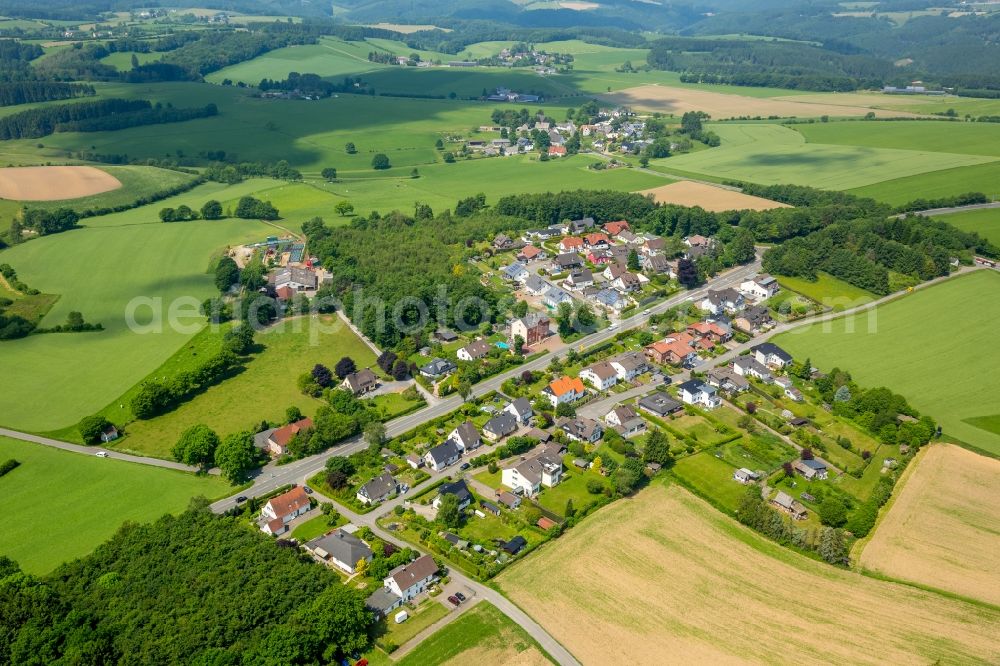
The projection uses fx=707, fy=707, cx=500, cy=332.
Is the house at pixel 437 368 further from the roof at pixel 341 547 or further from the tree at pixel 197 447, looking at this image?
the roof at pixel 341 547

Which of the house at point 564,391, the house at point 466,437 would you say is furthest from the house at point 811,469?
the house at point 466,437

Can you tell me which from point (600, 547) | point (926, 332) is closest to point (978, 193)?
point (926, 332)

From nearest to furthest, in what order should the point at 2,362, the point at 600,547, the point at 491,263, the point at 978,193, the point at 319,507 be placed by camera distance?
the point at 600,547, the point at 319,507, the point at 2,362, the point at 491,263, the point at 978,193

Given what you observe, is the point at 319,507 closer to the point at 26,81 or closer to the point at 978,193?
the point at 978,193

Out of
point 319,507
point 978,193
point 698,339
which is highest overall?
point 978,193

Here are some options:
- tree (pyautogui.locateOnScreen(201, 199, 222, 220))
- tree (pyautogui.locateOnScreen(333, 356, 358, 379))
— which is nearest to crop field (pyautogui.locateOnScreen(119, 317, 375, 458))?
tree (pyautogui.locateOnScreen(333, 356, 358, 379))

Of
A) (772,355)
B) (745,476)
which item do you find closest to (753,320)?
(772,355)

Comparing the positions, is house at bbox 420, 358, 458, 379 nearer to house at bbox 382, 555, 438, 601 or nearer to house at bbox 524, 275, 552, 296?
house at bbox 524, 275, 552, 296
